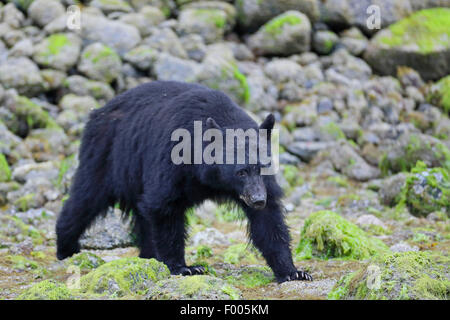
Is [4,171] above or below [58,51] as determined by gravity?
below

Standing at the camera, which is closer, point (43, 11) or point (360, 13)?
point (43, 11)

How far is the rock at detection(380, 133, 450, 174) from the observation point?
11.5 metres

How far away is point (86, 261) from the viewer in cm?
674

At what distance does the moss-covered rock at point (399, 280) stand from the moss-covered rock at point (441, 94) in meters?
13.5

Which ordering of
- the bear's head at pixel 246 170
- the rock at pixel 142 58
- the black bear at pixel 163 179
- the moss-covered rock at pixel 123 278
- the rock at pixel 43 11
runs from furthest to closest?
the rock at pixel 43 11 < the rock at pixel 142 58 < the black bear at pixel 163 179 < the bear's head at pixel 246 170 < the moss-covered rock at pixel 123 278

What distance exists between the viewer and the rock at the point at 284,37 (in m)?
19.3

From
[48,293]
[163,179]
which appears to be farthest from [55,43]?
[48,293]

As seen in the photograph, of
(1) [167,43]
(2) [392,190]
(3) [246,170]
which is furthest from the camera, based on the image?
(1) [167,43]

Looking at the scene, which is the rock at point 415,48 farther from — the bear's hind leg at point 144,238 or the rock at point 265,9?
the bear's hind leg at point 144,238

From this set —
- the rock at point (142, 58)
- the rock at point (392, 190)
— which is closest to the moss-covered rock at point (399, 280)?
the rock at point (392, 190)

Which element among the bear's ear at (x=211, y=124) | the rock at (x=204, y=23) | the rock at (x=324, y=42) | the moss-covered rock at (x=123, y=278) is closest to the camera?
the moss-covered rock at (x=123, y=278)

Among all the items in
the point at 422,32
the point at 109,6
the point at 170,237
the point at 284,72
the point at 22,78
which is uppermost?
the point at 109,6

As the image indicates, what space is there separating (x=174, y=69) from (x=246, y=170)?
1074 centimetres

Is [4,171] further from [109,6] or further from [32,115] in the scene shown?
[109,6]
